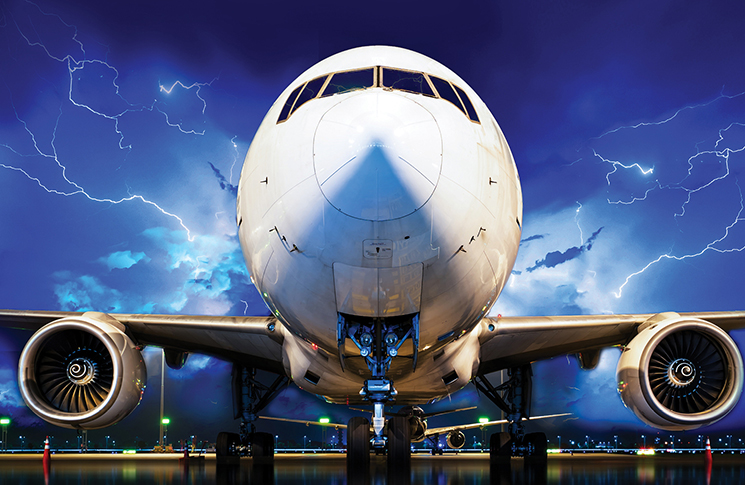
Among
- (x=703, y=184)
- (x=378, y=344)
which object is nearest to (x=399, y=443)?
(x=378, y=344)

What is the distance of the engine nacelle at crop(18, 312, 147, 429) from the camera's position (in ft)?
28.0

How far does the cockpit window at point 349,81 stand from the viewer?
5012mm

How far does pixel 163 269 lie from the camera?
104 feet

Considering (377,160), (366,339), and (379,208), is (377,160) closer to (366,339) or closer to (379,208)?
(379,208)

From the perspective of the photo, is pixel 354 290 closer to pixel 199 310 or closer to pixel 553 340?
pixel 553 340

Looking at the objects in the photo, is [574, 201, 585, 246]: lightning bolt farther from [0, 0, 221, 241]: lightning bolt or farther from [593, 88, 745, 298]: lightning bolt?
[0, 0, 221, 241]: lightning bolt

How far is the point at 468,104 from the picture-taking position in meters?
5.45

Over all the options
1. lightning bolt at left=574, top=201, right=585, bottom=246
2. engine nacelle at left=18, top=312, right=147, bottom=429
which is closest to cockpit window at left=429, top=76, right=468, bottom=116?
engine nacelle at left=18, top=312, right=147, bottom=429

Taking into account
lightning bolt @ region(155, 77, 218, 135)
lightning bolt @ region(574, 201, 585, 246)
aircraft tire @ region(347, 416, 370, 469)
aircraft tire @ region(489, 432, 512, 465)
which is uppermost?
lightning bolt @ region(155, 77, 218, 135)

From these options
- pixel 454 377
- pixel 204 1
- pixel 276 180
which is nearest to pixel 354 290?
pixel 276 180

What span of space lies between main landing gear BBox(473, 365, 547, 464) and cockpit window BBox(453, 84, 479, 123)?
7.44m

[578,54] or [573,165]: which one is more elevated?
[578,54]

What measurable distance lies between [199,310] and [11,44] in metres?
15.6

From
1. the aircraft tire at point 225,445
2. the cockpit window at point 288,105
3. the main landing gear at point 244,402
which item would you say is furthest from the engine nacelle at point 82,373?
the cockpit window at point 288,105
